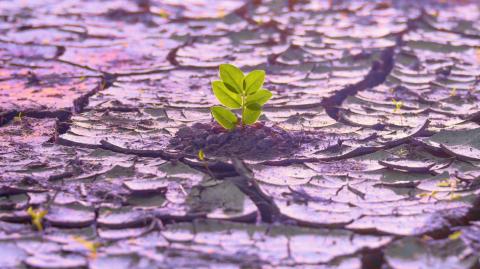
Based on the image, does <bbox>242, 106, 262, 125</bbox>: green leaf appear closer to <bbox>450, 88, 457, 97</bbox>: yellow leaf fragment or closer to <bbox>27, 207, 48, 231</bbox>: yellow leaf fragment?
<bbox>27, 207, 48, 231</bbox>: yellow leaf fragment

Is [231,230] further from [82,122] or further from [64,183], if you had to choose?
[82,122]

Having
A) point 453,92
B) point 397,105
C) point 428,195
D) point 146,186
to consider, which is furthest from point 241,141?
point 453,92

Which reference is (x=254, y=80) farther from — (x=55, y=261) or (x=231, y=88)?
(x=55, y=261)

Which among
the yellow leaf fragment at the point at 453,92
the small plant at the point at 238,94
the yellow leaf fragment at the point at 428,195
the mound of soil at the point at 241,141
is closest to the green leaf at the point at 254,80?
the small plant at the point at 238,94

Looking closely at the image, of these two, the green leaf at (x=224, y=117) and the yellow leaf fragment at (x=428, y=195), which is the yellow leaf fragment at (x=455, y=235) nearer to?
the yellow leaf fragment at (x=428, y=195)

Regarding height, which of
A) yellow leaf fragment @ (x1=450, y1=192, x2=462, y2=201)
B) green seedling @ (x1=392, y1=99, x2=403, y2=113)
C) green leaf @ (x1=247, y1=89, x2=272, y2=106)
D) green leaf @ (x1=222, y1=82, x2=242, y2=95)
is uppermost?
green leaf @ (x1=222, y1=82, x2=242, y2=95)

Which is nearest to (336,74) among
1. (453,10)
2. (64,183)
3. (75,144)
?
(75,144)

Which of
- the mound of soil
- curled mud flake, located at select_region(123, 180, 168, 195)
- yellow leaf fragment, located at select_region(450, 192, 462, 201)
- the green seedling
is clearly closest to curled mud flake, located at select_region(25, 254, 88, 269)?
curled mud flake, located at select_region(123, 180, 168, 195)
